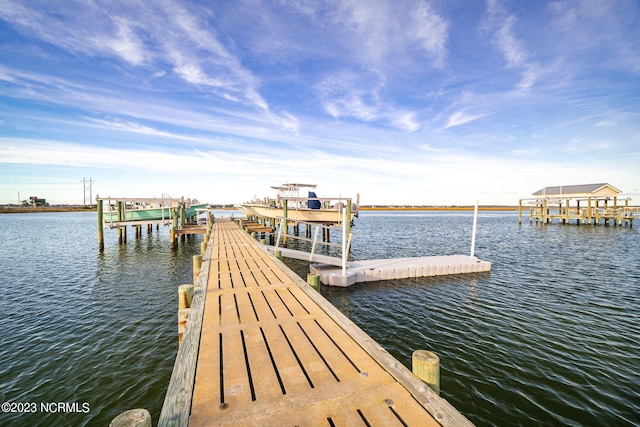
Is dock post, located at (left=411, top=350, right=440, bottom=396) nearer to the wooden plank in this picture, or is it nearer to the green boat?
the wooden plank

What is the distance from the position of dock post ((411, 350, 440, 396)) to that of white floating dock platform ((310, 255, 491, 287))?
8.94 meters

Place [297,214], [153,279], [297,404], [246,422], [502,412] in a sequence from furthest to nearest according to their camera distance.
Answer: [297,214] → [153,279] → [502,412] → [297,404] → [246,422]

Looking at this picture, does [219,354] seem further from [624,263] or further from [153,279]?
[624,263]

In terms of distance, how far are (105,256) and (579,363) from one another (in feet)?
79.0

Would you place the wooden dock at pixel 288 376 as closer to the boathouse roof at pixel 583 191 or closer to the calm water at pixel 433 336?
the calm water at pixel 433 336

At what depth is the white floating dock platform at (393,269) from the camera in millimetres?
12086

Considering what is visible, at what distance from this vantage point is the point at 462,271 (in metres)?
14.0

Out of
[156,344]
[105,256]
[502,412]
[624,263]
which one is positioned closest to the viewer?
[502,412]

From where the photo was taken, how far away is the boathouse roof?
45.4 metres

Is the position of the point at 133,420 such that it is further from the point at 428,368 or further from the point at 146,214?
the point at 146,214

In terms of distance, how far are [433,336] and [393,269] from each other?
552 centimetres

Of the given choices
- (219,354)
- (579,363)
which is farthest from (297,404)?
(579,363)

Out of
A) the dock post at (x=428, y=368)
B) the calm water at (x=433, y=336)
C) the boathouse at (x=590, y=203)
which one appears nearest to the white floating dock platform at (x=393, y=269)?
the calm water at (x=433, y=336)

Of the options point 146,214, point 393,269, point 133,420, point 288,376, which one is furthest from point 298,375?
point 146,214
